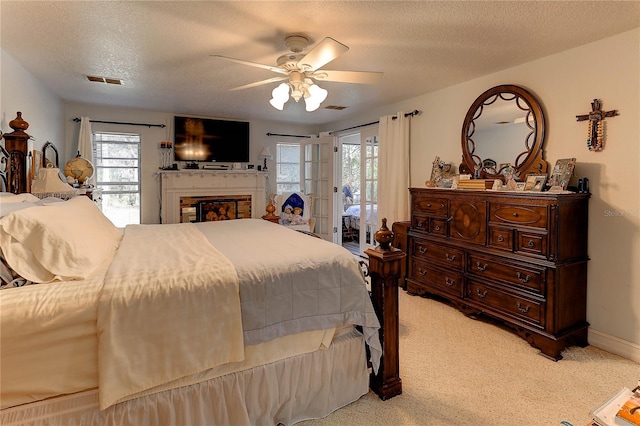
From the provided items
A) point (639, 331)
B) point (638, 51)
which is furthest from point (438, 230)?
point (638, 51)

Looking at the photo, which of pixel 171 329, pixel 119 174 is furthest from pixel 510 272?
pixel 119 174

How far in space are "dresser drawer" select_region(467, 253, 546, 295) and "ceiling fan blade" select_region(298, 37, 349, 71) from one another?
7.05 ft

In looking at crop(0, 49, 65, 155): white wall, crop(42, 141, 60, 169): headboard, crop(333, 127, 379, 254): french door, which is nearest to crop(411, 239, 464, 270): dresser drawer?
crop(333, 127, 379, 254): french door

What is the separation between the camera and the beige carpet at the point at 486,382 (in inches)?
71.9

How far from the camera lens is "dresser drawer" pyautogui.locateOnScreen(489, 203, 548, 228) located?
8.42 feet

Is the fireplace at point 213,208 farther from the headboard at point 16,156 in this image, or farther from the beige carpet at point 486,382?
the beige carpet at point 486,382

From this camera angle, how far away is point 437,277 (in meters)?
3.50

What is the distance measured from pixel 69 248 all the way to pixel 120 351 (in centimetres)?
54

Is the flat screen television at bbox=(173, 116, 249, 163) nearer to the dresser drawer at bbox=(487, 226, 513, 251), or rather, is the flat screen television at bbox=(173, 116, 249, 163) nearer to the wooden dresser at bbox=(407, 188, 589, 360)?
the wooden dresser at bbox=(407, 188, 589, 360)

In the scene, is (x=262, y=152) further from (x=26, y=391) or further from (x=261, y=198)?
(x=26, y=391)

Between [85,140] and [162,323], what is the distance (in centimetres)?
452

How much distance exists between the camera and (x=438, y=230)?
11.5 feet

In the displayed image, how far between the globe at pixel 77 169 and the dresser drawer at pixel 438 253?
3812 millimetres

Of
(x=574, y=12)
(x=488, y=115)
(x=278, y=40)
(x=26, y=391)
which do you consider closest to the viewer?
(x=26, y=391)
